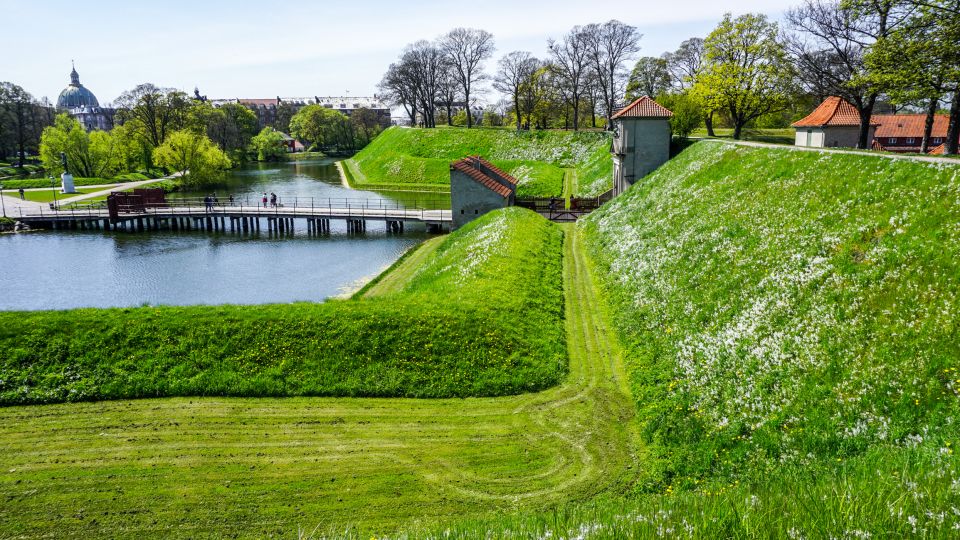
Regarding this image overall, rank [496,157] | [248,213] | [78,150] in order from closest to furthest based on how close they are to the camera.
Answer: [248,213]
[496,157]
[78,150]

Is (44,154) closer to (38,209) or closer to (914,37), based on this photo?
(38,209)

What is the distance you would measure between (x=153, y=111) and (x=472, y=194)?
84119 millimetres

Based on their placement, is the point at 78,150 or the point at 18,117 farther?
the point at 18,117

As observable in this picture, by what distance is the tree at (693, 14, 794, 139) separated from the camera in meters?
51.3

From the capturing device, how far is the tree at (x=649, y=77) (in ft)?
309

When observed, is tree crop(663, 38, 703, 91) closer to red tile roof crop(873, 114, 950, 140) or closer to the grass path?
red tile roof crop(873, 114, 950, 140)

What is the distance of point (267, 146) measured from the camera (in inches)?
5389

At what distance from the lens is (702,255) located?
23.1m

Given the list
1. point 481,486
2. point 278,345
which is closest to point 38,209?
point 278,345

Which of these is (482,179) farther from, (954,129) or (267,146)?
(267,146)

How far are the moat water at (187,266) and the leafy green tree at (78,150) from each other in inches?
1859

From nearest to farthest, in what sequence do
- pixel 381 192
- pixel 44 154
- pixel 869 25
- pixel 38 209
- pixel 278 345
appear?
1. pixel 278 345
2. pixel 869 25
3. pixel 38 209
4. pixel 381 192
5. pixel 44 154

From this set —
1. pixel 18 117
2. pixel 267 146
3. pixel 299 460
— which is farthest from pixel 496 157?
pixel 18 117

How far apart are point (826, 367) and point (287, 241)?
150 feet
